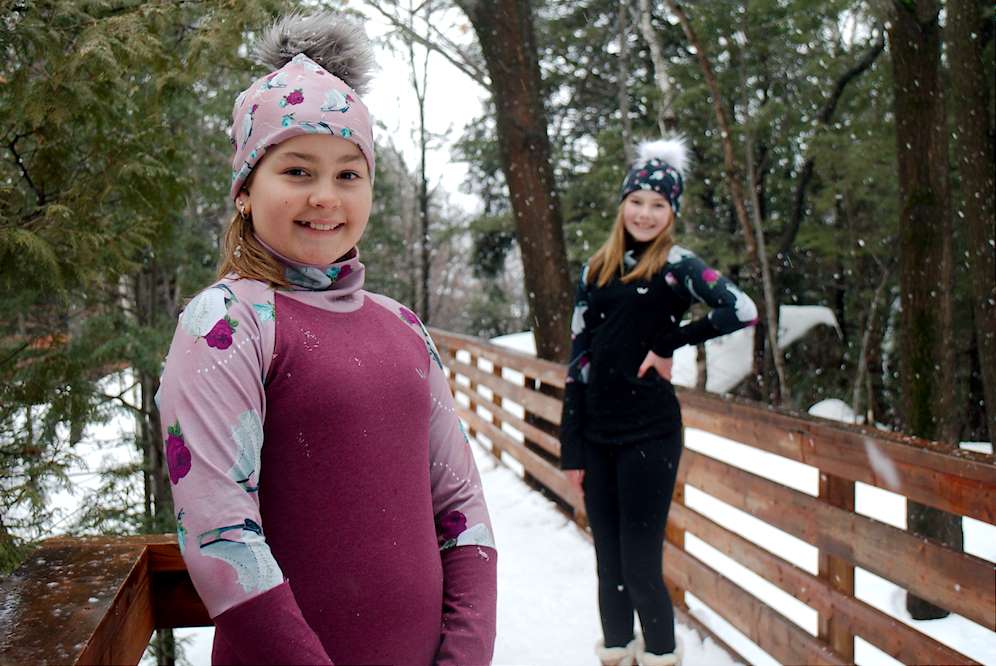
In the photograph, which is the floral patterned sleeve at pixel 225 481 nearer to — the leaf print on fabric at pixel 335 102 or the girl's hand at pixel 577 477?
the leaf print on fabric at pixel 335 102

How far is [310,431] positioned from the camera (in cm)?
123

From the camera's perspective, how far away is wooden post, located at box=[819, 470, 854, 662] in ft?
9.36

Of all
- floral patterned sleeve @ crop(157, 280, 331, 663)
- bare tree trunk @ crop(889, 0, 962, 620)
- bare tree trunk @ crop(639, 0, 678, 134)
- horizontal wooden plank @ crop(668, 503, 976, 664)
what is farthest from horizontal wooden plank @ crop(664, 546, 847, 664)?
bare tree trunk @ crop(639, 0, 678, 134)

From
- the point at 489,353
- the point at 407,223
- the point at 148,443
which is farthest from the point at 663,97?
the point at 407,223

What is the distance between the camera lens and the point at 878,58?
1288 centimetres

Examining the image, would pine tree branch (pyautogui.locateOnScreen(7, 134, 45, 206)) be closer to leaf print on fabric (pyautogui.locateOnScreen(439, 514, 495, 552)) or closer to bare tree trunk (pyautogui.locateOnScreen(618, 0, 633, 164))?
leaf print on fabric (pyautogui.locateOnScreen(439, 514, 495, 552))

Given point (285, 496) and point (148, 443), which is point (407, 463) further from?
point (148, 443)

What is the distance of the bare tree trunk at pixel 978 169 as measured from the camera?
7.19 metres

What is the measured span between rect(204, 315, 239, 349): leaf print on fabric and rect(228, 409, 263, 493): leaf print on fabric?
4.0 inches

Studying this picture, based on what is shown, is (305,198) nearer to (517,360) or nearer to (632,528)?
(632,528)

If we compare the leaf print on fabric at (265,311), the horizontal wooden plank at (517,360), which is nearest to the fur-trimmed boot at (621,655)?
the horizontal wooden plank at (517,360)

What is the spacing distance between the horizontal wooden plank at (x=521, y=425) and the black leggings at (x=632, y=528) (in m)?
2.49

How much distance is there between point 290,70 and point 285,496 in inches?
27.7

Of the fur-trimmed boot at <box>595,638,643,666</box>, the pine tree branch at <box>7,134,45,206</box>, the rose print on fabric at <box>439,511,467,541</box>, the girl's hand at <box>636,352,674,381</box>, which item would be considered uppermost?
the pine tree branch at <box>7,134,45,206</box>
